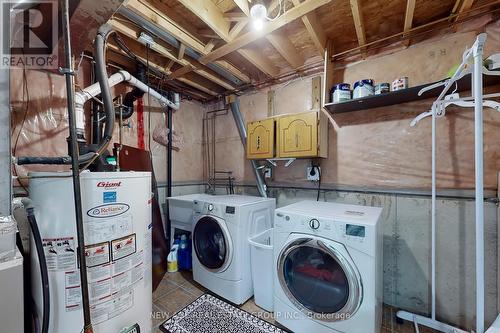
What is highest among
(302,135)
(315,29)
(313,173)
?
(315,29)

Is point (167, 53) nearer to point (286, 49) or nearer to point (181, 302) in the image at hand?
point (286, 49)

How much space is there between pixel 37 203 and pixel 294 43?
242cm

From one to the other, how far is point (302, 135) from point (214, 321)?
1.84 m

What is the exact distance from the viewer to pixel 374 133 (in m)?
2.02

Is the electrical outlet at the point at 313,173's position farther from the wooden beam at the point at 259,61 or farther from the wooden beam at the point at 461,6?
the wooden beam at the point at 461,6

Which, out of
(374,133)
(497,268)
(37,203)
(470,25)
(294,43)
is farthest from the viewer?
(294,43)

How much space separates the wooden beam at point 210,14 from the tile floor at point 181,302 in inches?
94.2

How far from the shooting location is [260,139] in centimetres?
244

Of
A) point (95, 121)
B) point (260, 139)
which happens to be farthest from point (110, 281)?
point (260, 139)

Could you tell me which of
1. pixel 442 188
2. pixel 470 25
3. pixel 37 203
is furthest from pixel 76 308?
pixel 470 25

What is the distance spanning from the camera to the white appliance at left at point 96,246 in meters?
1.06

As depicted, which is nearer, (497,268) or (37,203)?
(37,203)

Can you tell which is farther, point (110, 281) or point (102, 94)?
point (102, 94)

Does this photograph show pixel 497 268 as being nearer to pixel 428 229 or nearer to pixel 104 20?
pixel 428 229
